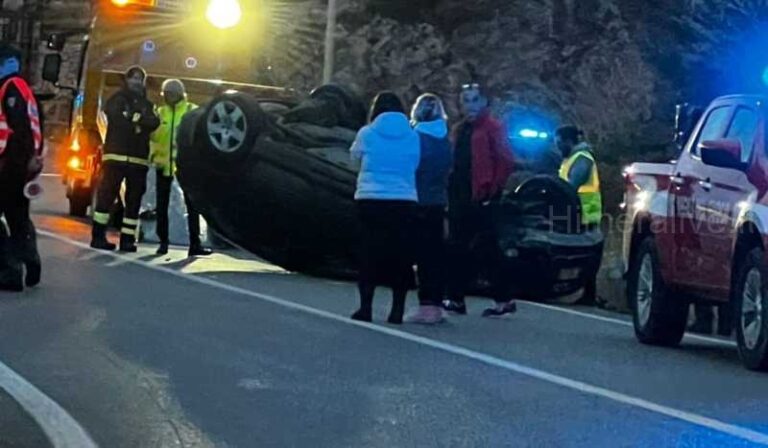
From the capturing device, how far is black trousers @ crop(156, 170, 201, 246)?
65.6ft

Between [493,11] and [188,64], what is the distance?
10624 mm

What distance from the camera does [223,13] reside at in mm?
27750

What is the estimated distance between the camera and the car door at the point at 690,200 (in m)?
13.0

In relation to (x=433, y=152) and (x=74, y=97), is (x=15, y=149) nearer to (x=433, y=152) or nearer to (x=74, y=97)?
(x=433, y=152)

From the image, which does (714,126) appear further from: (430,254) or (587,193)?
(587,193)

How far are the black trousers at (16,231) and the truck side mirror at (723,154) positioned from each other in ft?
18.3

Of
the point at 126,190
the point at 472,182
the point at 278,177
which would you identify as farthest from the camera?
the point at 126,190

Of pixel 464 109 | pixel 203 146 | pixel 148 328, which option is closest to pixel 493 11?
pixel 203 146

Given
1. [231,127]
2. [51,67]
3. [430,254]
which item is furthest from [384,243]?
[51,67]

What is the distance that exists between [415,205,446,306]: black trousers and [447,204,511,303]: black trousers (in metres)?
0.84

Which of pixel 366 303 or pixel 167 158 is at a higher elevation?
pixel 167 158

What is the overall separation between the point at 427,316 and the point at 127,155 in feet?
21.5

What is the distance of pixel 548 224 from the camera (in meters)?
16.4

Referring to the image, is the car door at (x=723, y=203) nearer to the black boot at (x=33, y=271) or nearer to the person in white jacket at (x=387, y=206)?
the person in white jacket at (x=387, y=206)
